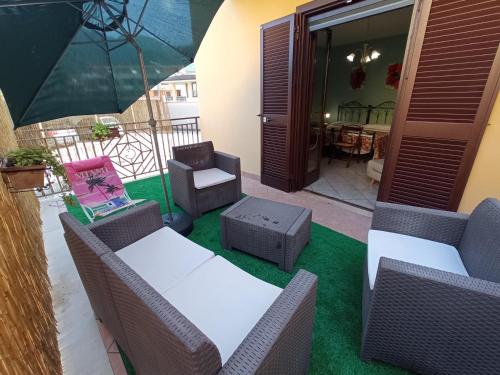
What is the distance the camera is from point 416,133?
2.21 metres

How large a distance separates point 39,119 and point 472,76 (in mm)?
3566

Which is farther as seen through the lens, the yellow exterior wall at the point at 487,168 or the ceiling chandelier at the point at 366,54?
the ceiling chandelier at the point at 366,54

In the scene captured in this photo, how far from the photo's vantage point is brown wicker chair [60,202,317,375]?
66cm

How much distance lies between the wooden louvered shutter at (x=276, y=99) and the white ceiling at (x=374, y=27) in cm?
105

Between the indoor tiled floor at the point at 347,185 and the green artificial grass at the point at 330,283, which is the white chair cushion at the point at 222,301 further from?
the indoor tiled floor at the point at 347,185

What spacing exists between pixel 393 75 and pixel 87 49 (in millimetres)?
5671

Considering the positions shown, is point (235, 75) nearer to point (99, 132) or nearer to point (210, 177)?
point (210, 177)

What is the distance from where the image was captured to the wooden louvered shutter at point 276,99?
9.83ft

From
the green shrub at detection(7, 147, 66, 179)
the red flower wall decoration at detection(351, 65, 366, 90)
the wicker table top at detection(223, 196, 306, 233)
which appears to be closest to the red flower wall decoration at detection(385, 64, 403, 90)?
the red flower wall decoration at detection(351, 65, 366, 90)

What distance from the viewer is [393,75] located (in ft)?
16.8

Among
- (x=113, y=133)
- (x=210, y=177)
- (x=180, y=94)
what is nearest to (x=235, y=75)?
(x=210, y=177)

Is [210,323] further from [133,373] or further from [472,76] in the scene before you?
[472,76]

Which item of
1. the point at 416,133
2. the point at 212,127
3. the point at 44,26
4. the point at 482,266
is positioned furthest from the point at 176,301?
the point at 212,127

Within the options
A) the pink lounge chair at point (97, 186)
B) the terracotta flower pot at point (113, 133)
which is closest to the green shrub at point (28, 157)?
the pink lounge chair at point (97, 186)
